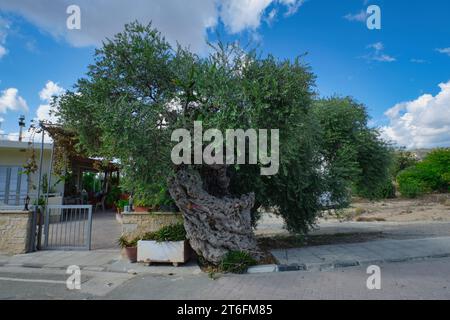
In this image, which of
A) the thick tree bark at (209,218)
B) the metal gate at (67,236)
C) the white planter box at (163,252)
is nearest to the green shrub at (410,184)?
the thick tree bark at (209,218)

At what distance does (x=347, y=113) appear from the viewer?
9.61 m

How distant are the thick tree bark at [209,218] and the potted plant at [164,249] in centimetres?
37

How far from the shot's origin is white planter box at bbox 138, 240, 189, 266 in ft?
22.0

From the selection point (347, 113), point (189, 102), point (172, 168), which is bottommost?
point (172, 168)

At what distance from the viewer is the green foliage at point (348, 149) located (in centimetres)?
836

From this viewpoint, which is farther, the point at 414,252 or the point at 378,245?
the point at 378,245

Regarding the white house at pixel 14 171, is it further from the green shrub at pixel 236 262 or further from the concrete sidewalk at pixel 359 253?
the concrete sidewalk at pixel 359 253

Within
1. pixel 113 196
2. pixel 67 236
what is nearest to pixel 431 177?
pixel 113 196

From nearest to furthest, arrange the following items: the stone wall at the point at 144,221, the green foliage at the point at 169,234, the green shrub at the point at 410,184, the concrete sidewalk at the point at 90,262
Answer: the concrete sidewalk at the point at 90,262 → the green foliage at the point at 169,234 → the stone wall at the point at 144,221 → the green shrub at the point at 410,184

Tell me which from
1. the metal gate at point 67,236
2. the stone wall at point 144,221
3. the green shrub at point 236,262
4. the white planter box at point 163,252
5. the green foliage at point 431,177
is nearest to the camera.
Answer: the green shrub at point 236,262
